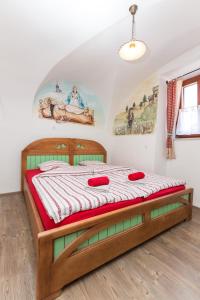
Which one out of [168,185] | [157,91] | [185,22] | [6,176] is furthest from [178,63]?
[6,176]

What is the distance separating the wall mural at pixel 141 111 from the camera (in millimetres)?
3311

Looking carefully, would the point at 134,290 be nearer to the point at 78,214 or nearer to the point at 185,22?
the point at 78,214

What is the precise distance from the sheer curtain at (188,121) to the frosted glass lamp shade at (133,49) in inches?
68.1

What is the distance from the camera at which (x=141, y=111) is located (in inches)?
142

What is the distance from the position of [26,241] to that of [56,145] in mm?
2114

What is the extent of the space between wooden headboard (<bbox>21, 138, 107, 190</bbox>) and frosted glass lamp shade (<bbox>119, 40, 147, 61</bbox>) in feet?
7.39

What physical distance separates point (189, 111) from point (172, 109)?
1.04ft

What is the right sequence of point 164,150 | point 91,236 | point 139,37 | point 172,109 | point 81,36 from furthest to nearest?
point 164,150, point 172,109, point 139,37, point 81,36, point 91,236

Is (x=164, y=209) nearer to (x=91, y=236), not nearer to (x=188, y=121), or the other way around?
(x=91, y=236)

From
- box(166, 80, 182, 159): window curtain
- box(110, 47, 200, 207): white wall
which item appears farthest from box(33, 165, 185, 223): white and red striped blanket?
box(166, 80, 182, 159): window curtain

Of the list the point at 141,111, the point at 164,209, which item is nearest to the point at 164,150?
the point at 141,111

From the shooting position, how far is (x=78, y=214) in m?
1.32

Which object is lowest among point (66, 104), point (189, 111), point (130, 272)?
point (130, 272)

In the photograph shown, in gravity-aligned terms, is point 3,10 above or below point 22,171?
above
